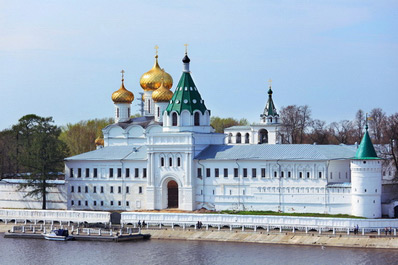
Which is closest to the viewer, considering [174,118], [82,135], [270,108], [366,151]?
[366,151]

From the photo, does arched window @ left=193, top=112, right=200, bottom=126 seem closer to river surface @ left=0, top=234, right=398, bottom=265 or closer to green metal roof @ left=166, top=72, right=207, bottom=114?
green metal roof @ left=166, top=72, right=207, bottom=114

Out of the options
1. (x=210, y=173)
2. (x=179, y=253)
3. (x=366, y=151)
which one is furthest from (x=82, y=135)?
(x=179, y=253)

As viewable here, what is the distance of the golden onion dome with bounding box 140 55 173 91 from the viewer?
222 ft

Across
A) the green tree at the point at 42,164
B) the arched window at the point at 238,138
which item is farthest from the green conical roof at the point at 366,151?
the arched window at the point at 238,138

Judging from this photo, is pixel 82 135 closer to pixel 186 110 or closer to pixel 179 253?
pixel 186 110

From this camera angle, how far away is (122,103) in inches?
2682

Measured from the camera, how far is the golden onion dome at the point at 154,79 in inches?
2665

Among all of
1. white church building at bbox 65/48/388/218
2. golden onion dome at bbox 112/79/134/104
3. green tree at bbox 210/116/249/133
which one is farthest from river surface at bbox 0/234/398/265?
green tree at bbox 210/116/249/133

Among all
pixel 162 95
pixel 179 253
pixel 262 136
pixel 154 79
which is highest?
pixel 154 79

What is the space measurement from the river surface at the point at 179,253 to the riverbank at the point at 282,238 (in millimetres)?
670

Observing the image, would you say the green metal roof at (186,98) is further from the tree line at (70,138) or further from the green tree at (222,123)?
the green tree at (222,123)

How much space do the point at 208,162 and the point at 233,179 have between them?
1.92 meters

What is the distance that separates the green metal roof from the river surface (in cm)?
1122

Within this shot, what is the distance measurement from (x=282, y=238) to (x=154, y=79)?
24855mm
